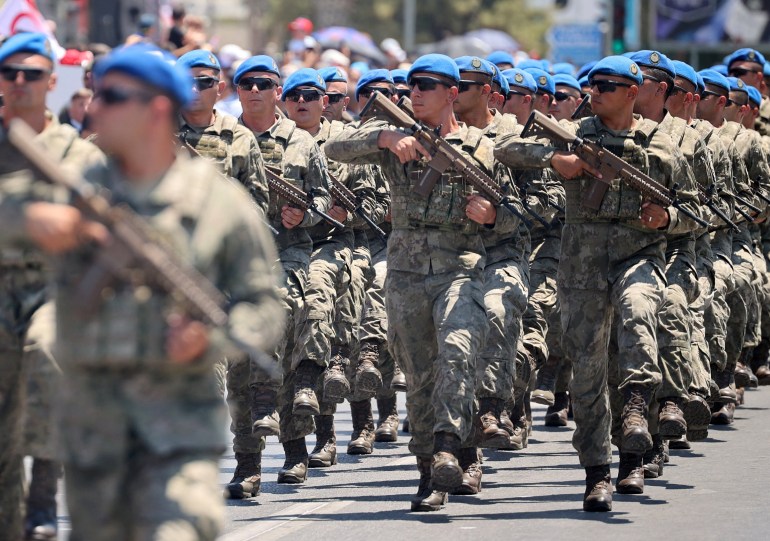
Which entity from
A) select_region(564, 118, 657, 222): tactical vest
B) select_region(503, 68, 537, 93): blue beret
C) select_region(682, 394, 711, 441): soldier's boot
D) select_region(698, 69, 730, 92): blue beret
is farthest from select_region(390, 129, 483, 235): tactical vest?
select_region(698, 69, 730, 92): blue beret

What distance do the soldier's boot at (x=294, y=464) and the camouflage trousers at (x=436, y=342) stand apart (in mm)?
1289

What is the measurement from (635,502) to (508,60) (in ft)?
25.3

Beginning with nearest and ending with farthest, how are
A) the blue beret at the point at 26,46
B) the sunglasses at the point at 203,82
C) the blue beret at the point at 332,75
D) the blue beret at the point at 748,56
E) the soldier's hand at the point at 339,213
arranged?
the blue beret at the point at 26,46
the sunglasses at the point at 203,82
the soldier's hand at the point at 339,213
the blue beret at the point at 332,75
the blue beret at the point at 748,56

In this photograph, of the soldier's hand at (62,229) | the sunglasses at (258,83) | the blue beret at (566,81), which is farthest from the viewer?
the blue beret at (566,81)

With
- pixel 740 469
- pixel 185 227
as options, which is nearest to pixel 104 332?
pixel 185 227

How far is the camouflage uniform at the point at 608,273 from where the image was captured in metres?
10.1

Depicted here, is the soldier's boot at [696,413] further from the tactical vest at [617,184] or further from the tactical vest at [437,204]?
the tactical vest at [437,204]

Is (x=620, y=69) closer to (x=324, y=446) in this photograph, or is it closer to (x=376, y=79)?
(x=324, y=446)

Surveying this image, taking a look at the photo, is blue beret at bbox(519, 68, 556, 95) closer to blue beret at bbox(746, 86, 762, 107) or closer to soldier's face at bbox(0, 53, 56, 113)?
blue beret at bbox(746, 86, 762, 107)

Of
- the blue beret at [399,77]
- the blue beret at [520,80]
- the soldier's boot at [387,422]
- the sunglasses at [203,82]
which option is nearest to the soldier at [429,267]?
the sunglasses at [203,82]

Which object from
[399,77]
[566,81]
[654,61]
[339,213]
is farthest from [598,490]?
[566,81]

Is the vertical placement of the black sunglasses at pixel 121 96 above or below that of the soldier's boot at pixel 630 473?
above

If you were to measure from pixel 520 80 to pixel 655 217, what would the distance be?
3.93 meters

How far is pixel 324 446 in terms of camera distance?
1217 centimetres
